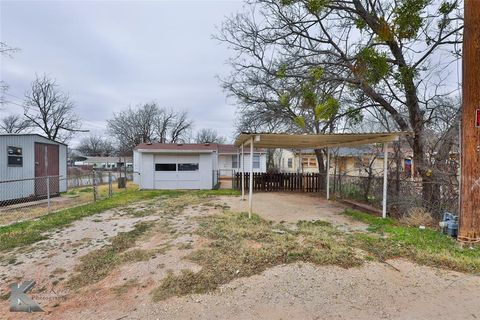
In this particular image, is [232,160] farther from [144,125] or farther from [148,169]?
[144,125]

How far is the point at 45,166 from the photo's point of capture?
1286 cm

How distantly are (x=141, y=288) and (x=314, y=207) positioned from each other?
696cm

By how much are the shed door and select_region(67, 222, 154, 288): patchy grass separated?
27.8 ft

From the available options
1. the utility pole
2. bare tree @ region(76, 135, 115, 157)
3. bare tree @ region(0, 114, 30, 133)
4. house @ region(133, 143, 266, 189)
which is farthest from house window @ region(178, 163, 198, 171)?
bare tree @ region(76, 135, 115, 157)

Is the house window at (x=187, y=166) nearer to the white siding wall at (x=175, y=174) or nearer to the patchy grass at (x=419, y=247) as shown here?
the white siding wall at (x=175, y=174)

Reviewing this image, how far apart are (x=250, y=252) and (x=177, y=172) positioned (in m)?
13.1

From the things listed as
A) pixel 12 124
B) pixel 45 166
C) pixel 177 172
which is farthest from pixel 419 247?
pixel 12 124

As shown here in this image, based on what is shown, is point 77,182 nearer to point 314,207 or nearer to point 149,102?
point 314,207

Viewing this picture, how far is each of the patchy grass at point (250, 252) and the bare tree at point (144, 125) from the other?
3509 centimetres

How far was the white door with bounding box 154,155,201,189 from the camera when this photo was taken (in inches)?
666

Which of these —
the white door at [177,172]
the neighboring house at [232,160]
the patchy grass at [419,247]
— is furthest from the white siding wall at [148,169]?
the patchy grass at [419,247]

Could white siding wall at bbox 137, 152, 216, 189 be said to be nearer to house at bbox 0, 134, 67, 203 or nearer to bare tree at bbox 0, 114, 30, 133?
house at bbox 0, 134, 67, 203

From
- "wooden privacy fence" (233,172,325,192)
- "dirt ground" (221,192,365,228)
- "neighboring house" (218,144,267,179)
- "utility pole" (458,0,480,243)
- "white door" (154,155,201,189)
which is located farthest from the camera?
"neighboring house" (218,144,267,179)
